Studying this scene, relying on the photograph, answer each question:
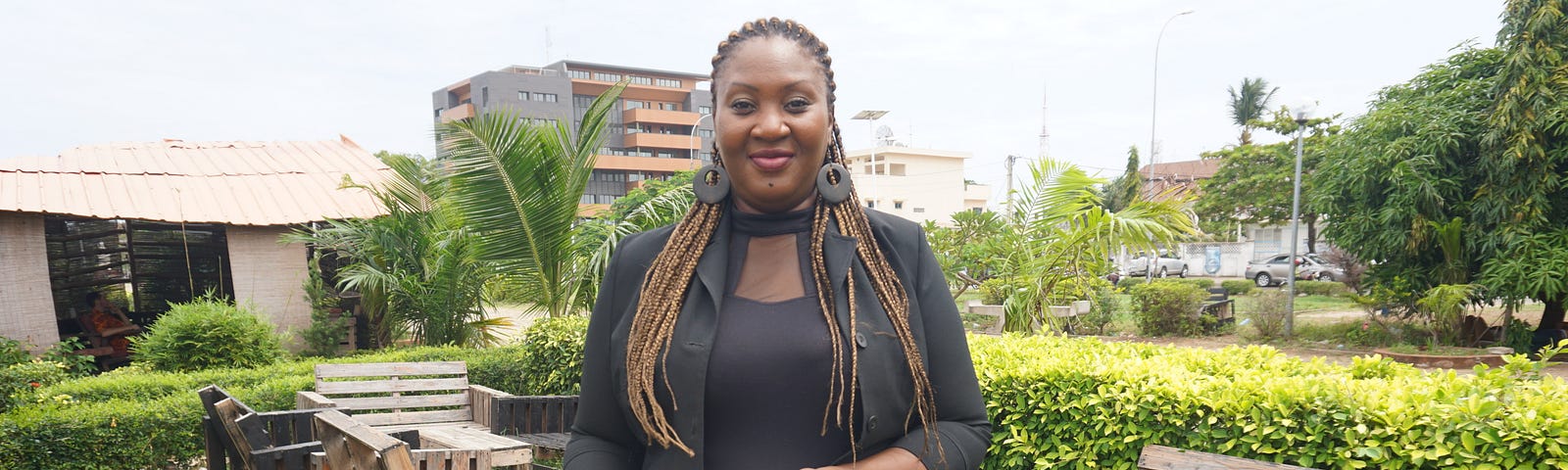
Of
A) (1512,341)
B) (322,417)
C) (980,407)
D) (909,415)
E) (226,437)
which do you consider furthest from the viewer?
(1512,341)

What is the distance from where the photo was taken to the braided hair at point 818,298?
60.2 inches

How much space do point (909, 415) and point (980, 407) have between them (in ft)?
0.59

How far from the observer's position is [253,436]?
4078 millimetres

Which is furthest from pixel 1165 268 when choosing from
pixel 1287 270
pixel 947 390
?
pixel 947 390

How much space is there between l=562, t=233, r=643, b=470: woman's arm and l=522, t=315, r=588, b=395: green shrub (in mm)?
5083

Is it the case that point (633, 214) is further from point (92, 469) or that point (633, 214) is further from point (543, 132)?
point (92, 469)

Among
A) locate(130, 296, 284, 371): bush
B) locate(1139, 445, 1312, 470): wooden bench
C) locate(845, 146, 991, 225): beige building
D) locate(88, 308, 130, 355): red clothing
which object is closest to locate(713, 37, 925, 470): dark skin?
locate(1139, 445, 1312, 470): wooden bench

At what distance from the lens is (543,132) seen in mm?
8383

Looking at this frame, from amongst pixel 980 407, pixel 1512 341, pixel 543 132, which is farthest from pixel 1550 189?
pixel 980 407

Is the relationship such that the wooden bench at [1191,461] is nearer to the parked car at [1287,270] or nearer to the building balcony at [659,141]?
the parked car at [1287,270]

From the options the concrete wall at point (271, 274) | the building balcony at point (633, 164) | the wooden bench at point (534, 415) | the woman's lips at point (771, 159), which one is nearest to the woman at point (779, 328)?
the woman's lips at point (771, 159)

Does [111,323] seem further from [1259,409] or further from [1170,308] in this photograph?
[1170,308]

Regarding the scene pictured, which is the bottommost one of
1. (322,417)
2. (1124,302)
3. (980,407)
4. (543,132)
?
(1124,302)

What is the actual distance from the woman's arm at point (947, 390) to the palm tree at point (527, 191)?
6.77 m
